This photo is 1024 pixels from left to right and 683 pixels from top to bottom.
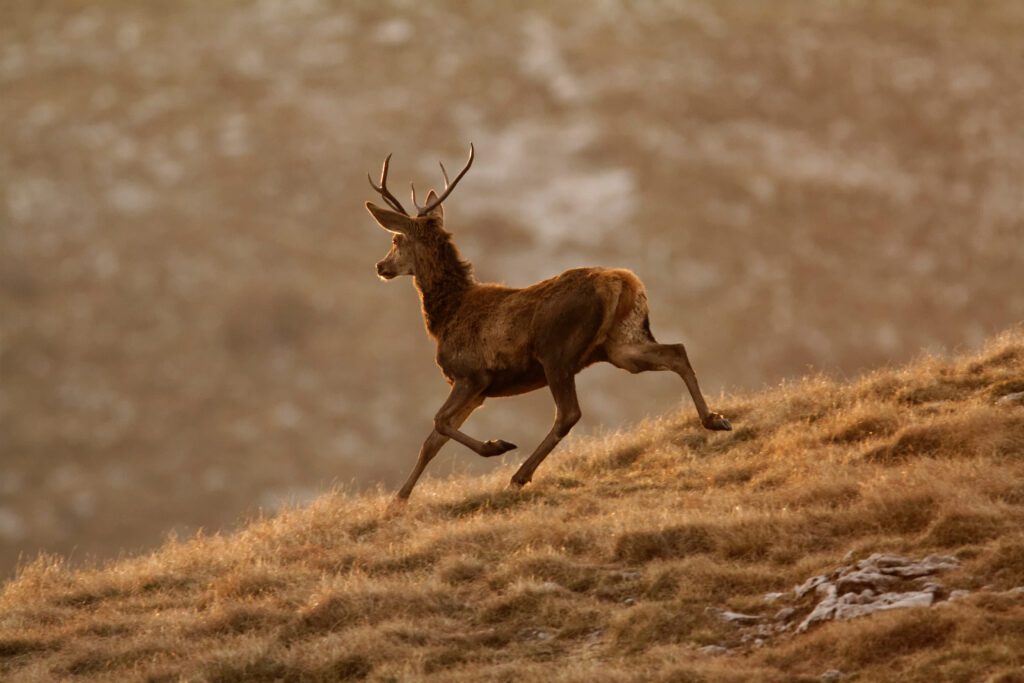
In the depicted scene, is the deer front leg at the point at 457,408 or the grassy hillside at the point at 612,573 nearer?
the grassy hillside at the point at 612,573

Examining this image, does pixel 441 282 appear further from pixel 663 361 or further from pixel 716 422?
pixel 716 422

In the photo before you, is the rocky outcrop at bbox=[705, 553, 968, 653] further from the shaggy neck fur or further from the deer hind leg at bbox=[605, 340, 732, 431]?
the shaggy neck fur

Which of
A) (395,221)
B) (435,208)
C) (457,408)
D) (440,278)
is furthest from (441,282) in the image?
(457,408)

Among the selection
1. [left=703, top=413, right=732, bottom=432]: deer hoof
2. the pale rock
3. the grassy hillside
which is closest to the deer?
[left=703, top=413, right=732, bottom=432]: deer hoof

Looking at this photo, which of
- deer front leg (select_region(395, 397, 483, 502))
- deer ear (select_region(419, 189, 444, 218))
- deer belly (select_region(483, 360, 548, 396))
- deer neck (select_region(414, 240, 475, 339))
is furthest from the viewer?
deer ear (select_region(419, 189, 444, 218))

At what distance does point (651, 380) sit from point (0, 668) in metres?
123

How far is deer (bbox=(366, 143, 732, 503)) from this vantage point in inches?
555

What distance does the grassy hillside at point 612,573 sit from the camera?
9547 mm

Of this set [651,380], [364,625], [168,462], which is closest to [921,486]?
[364,625]

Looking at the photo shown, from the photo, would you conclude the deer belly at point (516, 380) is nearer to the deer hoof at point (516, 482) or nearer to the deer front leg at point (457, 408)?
the deer front leg at point (457, 408)

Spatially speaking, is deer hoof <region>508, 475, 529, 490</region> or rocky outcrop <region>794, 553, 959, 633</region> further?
deer hoof <region>508, 475, 529, 490</region>

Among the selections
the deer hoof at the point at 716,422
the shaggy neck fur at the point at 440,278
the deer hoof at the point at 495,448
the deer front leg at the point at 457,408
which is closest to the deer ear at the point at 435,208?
the shaggy neck fur at the point at 440,278

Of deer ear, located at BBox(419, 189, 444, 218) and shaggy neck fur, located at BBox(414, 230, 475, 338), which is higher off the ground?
deer ear, located at BBox(419, 189, 444, 218)

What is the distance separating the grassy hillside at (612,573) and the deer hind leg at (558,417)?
177 millimetres
